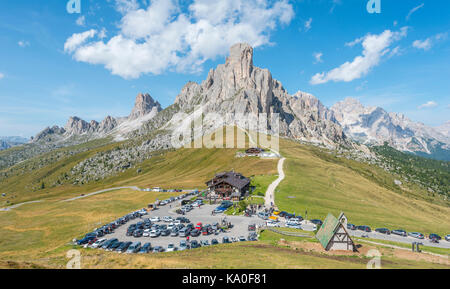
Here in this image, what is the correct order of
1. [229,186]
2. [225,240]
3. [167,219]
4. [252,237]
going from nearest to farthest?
[225,240]
[252,237]
[167,219]
[229,186]

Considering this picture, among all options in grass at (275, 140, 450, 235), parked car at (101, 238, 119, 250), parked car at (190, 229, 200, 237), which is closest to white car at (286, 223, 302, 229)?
grass at (275, 140, 450, 235)

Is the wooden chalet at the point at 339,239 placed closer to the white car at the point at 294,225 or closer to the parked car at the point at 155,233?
the white car at the point at 294,225

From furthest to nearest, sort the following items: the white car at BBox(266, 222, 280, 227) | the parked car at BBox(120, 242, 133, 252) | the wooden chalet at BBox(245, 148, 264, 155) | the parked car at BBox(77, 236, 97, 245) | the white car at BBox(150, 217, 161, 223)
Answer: the wooden chalet at BBox(245, 148, 264, 155) → the white car at BBox(150, 217, 161, 223) → the white car at BBox(266, 222, 280, 227) → the parked car at BBox(77, 236, 97, 245) → the parked car at BBox(120, 242, 133, 252)

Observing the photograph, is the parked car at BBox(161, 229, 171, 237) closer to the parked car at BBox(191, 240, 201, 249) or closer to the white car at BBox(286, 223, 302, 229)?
the parked car at BBox(191, 240, 201, 249)

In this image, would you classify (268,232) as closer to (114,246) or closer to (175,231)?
(175,231)

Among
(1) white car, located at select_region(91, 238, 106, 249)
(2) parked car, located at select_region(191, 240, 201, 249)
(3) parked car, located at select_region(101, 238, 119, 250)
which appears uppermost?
(2) parked car, located at select_region(191, 240, 201, 249)

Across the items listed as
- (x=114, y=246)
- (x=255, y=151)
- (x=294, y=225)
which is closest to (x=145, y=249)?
(x=114, y=246)
